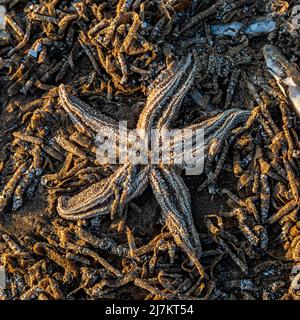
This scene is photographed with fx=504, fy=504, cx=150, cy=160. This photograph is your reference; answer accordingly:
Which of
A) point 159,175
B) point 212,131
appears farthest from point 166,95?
point 159,175

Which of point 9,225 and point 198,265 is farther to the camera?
point 9,225

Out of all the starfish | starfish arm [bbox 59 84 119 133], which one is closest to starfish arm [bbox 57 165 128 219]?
the starfish

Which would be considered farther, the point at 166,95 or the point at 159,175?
the point at 166,95

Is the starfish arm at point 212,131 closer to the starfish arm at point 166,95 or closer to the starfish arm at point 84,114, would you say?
the starfish arm at point 166,95

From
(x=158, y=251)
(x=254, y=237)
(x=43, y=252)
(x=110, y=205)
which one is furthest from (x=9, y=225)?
(x=254, y=237)

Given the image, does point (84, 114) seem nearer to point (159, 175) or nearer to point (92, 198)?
point (92, 198)

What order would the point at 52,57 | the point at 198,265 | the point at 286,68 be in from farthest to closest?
the point at 52,57 → the point at 286,68 → the point at 198,265

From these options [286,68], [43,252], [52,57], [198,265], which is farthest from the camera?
[52,57]
